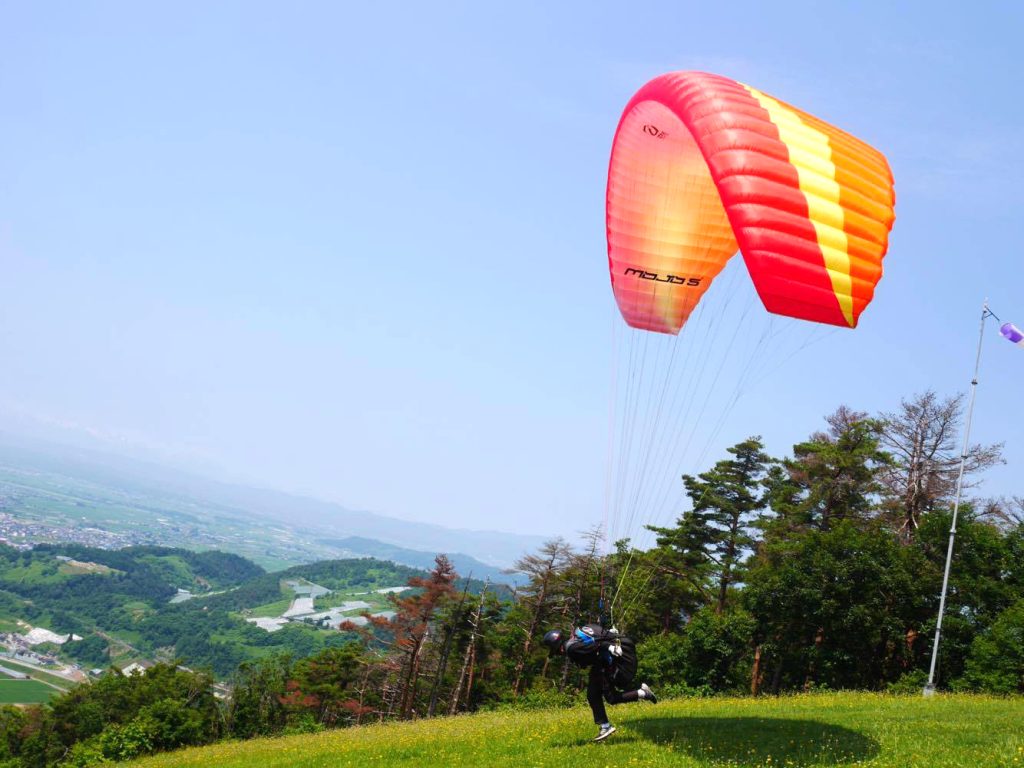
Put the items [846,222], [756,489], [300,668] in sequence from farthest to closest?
[300,668] < [756,489] < [846,222]

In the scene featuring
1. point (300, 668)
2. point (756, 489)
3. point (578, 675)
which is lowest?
point (300, 668)

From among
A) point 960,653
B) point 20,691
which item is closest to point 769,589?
point 960,653

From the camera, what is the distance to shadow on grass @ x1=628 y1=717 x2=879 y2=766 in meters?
9.62

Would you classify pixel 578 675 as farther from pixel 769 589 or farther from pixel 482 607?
pixel 769 589

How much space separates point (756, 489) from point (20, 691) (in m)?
136

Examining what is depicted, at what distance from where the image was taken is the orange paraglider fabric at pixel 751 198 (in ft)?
31.1

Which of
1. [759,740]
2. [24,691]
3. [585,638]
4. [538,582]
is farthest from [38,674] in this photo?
[759,740]

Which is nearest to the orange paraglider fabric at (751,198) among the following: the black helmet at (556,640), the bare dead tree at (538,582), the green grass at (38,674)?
the black helmet at (556,640)

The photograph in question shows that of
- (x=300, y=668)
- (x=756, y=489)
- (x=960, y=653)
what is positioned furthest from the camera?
(x=300, y=668)

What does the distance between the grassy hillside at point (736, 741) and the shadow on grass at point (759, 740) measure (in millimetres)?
14

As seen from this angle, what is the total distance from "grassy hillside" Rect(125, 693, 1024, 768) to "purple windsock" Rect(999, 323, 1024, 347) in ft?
26.3

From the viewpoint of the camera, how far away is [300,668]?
65.8 meters

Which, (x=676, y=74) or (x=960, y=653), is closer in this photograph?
(x=676, y=74)

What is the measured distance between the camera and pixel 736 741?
1078 centimetres
